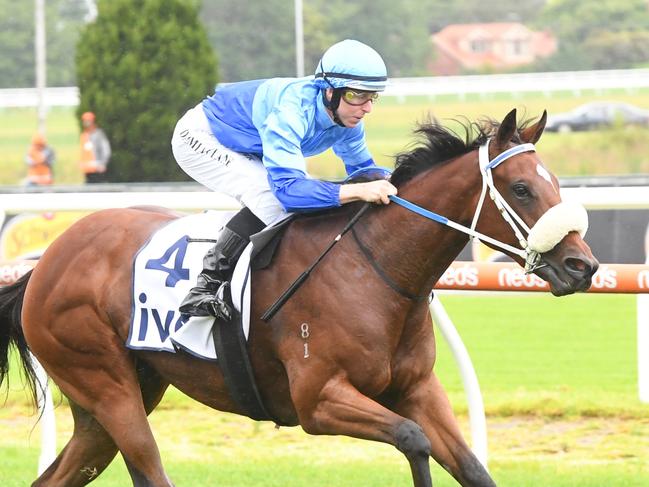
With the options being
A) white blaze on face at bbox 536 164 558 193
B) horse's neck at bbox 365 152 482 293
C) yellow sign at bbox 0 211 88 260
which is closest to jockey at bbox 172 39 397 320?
horse's neck at bbox 365 152 482 293

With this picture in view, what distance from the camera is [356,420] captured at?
393 centimetres

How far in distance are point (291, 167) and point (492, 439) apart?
253cm

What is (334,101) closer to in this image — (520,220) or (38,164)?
(520,220)

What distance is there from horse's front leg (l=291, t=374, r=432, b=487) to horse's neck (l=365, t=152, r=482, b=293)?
0.40m

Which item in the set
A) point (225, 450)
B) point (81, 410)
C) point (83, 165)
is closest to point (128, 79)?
point (83, 165)

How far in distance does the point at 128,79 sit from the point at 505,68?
22.5 metres

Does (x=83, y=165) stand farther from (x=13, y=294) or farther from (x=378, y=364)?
(x=378, y=364)

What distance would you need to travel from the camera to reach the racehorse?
3.87 meters

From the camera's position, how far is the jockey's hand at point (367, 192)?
13.5 feet

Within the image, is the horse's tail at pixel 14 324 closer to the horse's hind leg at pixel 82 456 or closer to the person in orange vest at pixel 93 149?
the horse's hind leg at pixel 82 456

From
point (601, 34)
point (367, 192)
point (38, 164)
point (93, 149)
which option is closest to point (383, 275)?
point (367, 192)

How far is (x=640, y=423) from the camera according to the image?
6.31 metres

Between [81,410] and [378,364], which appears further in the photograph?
[81,410]

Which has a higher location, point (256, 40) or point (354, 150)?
point (256, 40)
